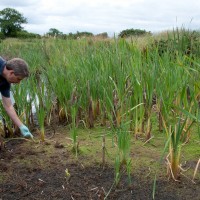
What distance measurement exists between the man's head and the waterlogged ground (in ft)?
2.03

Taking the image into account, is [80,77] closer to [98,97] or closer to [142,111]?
[98,97]

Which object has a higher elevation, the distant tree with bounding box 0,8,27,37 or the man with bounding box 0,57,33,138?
the distant tree with bounding box 0,8,27,37

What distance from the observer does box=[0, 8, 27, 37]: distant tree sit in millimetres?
40938

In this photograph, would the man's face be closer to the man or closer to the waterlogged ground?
the man

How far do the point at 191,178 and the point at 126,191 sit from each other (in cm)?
44

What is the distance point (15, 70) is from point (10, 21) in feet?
139

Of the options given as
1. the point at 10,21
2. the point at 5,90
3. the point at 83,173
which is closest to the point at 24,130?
the point at 5,90

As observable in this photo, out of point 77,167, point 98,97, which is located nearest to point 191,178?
point 77,167

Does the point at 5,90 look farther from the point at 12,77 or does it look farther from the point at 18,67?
the point at 18,67

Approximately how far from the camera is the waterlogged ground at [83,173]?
7.72 feet

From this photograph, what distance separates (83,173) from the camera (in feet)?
8.70

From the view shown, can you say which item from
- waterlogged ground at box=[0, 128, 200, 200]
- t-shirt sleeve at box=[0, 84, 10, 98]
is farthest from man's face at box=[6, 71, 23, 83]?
waterlogged ground at box=[0, 128, 200, 200]

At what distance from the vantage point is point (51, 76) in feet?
12.1

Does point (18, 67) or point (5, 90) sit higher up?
point (18, 67)
